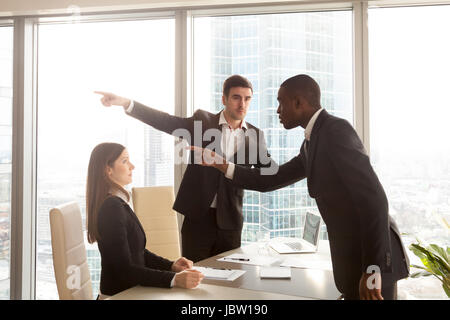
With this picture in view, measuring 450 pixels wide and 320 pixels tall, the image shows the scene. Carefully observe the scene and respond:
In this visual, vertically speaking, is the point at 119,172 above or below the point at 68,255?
above

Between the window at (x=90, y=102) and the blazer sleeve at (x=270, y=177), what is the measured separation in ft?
4.32

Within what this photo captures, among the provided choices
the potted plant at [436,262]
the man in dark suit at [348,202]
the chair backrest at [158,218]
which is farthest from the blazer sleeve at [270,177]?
the potted plant at [436,262]

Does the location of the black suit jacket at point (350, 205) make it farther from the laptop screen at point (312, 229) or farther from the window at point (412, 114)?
the window at point (412, 114)

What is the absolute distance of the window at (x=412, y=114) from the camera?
3.25m

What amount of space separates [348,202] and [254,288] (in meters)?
0.56

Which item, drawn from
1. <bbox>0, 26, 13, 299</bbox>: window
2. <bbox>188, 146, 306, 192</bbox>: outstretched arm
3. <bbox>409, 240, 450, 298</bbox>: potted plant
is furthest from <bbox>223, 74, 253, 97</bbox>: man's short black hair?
<bbox>0, 26, 13, 299</bbox>: window

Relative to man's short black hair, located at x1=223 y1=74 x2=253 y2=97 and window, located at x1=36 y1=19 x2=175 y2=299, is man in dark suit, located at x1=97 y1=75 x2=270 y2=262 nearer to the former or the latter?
man's short black hair, located at x1=223 y1=74 x2=253 y2=97

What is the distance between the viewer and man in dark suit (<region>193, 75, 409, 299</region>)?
1.38 m

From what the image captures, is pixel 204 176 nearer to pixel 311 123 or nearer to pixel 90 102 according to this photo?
pixel 311 123

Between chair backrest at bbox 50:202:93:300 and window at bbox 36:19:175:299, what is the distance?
1.70 m

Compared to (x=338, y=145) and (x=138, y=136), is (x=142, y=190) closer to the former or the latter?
(x=138, y=136)

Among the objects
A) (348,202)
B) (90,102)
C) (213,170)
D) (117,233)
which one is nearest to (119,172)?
(117,233)

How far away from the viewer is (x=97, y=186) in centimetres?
186

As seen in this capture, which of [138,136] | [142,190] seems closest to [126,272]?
[142,190]
